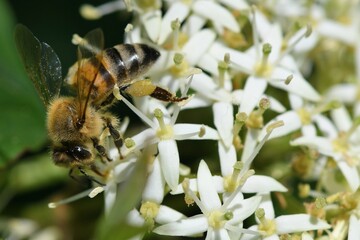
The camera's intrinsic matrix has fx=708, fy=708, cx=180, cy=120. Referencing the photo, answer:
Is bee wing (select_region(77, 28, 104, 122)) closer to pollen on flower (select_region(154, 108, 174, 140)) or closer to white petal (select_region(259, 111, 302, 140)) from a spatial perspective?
pollen on flower (select_region(154, 108, 174, 140))

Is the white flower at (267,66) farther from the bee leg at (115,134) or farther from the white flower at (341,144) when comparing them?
the bee leg at (115,134)

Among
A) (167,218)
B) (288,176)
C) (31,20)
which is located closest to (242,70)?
(288,176)

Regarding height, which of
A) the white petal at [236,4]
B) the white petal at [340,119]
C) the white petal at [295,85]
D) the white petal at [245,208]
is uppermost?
the white petal at [236,4]

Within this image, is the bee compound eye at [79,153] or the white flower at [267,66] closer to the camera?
the bee compound eye at [79,153]

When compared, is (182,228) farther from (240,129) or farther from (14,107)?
(14,107)

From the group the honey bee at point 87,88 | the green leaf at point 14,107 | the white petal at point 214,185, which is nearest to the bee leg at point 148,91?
the honey bee at point 87,88

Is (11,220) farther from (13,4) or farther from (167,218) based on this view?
(13,4)

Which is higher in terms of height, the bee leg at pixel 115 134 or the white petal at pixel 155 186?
the bee leg at pixel 115 134

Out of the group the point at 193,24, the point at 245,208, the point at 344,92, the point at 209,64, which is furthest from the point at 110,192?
the point at 344,92
